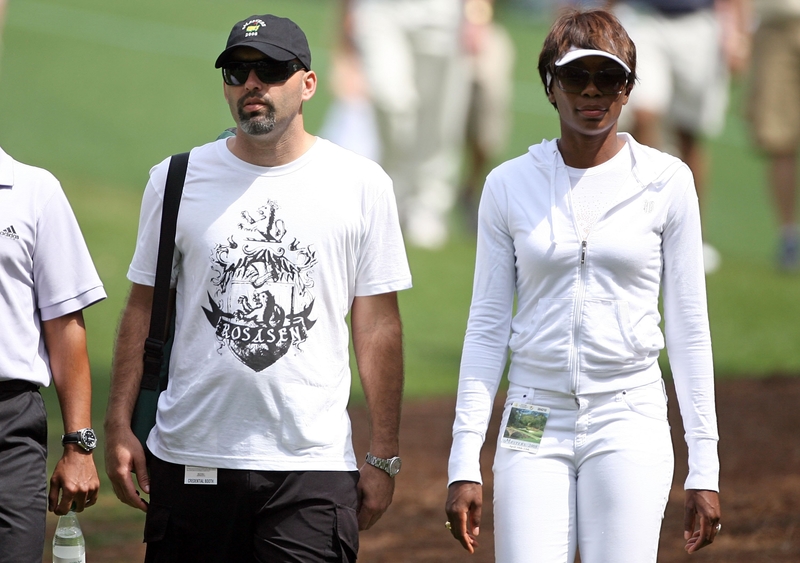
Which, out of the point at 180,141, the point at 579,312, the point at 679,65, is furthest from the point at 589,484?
the point at 180,141

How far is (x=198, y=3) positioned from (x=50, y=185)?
26022 millimetres

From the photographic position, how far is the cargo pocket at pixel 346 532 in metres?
4.31

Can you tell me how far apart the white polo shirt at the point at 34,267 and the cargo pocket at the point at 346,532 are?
3.56 feet

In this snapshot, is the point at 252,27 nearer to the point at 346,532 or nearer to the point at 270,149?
the point at 270,149

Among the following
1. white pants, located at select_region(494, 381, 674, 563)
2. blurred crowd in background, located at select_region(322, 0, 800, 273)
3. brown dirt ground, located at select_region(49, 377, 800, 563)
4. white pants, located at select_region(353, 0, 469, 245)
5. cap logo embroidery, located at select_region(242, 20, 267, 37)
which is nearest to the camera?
white pants, located at select_region(494, 381, 674, 563)

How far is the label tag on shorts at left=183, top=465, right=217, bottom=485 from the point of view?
4297 mm

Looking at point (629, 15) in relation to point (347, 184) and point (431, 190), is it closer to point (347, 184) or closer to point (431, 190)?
point (431, 190)

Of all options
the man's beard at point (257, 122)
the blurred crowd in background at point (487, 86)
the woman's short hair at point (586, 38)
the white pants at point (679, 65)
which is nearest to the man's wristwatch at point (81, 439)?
the man's beard at point (257, 122)

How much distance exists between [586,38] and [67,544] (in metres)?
2.45

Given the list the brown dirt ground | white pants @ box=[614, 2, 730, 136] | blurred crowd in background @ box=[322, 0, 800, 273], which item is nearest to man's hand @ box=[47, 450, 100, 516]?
the brown dirt ground

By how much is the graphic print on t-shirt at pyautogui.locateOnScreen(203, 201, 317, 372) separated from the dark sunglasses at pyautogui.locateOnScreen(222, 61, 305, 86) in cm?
46

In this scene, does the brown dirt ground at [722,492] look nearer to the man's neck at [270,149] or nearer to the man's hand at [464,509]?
the man's hand at [464,509]

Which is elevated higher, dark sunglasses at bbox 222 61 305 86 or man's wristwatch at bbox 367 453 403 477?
dark sunglasses at bbox 222 61 305 86

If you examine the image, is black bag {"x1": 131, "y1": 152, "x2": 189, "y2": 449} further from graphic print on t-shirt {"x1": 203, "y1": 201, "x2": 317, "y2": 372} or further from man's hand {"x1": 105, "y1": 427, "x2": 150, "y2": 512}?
graphic print on t-shirt {"x1": 203, "y1": 201, "x2": 317, "y2": 372}
